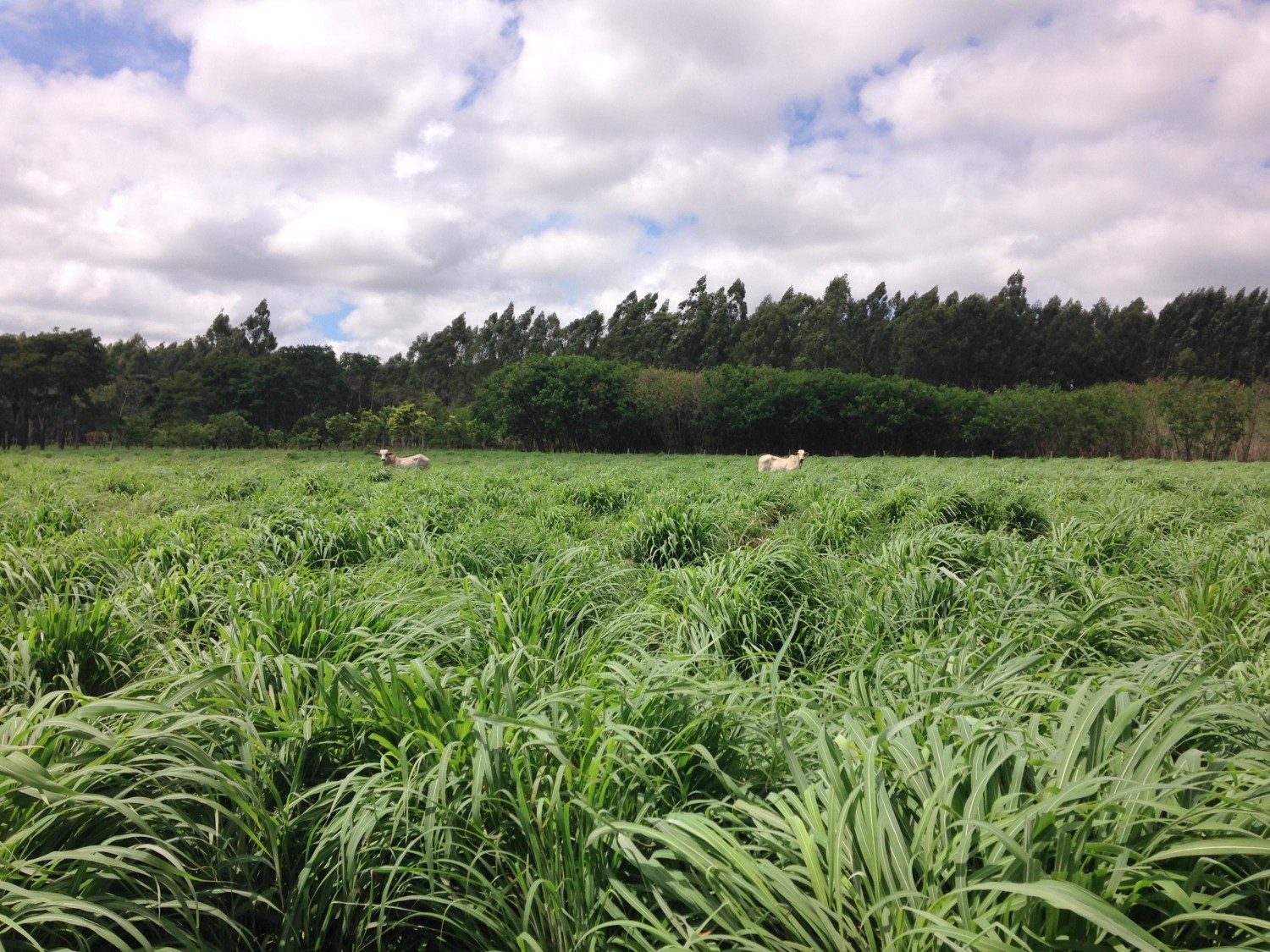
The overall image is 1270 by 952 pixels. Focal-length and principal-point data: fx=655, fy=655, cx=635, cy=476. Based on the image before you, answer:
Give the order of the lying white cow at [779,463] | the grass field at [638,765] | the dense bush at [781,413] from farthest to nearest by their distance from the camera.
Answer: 1. the dense bush at [781,413]
2. the lying white cow at [779,463]
3. the grass field at [638,765]

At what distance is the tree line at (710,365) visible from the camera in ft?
152

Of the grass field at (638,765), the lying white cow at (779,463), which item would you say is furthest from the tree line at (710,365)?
the grass field at (638,765)

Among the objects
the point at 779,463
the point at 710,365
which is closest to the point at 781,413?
the point at 710,365

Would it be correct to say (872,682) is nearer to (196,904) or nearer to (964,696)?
(964,696)

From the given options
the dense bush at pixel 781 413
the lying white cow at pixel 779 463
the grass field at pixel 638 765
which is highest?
the dense bush at pixel 781 413

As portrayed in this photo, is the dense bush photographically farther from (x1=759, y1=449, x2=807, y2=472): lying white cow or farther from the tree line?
(x1=759, y1=449, x2=807, y2=472): lying white cow

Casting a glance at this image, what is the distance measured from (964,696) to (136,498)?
964 centimetres

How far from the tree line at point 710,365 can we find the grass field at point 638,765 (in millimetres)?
42475

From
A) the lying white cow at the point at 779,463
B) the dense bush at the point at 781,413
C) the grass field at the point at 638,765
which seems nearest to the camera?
the grass field at the point at 638,765

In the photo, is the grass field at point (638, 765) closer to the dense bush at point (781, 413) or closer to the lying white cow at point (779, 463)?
the lying white cow at point (779, 463)

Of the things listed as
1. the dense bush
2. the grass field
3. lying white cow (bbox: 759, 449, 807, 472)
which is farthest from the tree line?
the grass field

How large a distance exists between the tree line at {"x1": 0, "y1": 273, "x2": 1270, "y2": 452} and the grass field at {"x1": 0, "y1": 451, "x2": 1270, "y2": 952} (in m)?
42.5

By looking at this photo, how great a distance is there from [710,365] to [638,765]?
2452 inches

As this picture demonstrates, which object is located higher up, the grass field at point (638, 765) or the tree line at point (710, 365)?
the tree line at point (710, 365)
